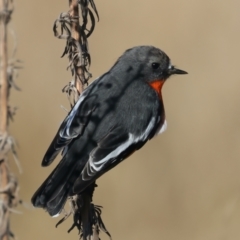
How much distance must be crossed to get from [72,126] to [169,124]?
2.50m

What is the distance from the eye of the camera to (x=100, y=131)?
299 centimetres

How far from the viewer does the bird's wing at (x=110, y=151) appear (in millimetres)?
2756

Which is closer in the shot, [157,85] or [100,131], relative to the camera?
[100,131]

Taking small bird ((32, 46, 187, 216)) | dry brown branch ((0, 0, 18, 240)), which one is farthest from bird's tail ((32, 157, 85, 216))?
dry brown branch ((0, 0, 18, 240))

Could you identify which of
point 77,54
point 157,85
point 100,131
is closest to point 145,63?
point 157,85

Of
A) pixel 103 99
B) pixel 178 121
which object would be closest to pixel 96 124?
pixel 103 99

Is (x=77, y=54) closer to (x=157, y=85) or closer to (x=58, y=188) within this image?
(x=58, y=188)

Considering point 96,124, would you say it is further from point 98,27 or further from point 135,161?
point 98,27

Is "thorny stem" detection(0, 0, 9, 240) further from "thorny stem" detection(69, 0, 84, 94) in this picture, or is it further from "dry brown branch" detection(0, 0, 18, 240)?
"thorny stem" detection(69, 0, 84, 94)

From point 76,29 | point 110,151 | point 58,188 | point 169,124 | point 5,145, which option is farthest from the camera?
point 169,124

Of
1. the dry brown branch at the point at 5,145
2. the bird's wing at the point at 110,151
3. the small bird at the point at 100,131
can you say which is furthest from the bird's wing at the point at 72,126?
the dry brown branch at the point at 5,145

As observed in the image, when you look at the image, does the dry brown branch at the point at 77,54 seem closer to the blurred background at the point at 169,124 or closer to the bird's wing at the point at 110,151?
the bird's wing at the point at 110,151

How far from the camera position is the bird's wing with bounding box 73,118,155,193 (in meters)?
2.76

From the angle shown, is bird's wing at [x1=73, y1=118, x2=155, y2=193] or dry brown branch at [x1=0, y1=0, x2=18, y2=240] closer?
dry brown branch at [x1=0, y1=0, x2=18, y2=240]
